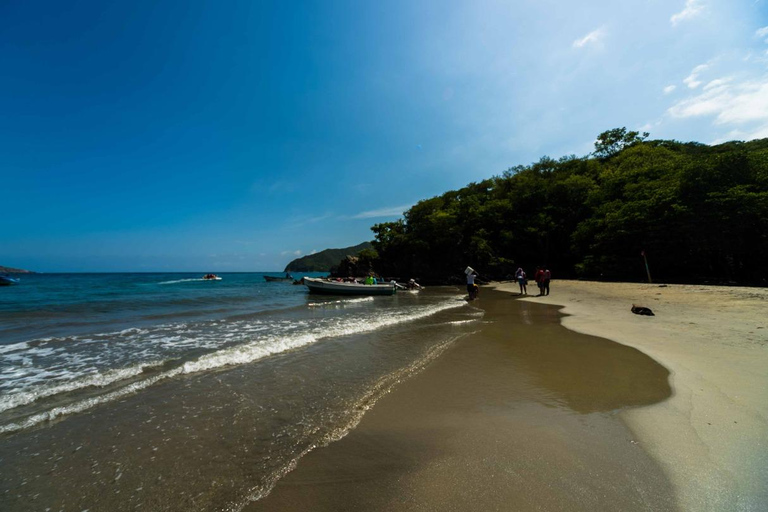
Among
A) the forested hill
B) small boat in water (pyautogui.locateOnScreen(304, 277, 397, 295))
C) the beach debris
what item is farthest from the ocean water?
the forested hill

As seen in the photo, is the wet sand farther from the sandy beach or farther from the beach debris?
the beach debris

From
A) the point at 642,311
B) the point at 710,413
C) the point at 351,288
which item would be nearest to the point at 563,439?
the point at 710,413

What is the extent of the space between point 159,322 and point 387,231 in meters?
42.8

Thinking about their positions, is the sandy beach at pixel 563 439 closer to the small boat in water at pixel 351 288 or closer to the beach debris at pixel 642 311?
the beach debris at pixel 642 311

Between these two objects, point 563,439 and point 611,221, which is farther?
point 611,221

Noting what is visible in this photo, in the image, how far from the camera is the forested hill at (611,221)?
2236cm

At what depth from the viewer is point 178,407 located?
4.32 metres

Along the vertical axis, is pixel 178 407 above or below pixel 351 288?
below

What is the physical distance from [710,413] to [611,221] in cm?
3255

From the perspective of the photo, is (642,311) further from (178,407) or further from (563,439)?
(178,407)

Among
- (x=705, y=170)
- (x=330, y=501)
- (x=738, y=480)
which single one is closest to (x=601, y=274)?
(x=705, y=170)

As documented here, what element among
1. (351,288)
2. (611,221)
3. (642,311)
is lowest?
(642,311)

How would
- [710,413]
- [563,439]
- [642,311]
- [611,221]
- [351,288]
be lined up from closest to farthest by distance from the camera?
[563,439] → [710,413] → [642,311] → [351,288] → [611,221]

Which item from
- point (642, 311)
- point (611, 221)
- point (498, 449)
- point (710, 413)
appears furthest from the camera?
point (611, 221)
